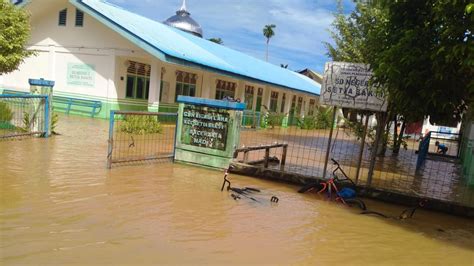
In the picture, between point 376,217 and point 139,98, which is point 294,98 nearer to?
point 139,98

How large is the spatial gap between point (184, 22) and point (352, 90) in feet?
103

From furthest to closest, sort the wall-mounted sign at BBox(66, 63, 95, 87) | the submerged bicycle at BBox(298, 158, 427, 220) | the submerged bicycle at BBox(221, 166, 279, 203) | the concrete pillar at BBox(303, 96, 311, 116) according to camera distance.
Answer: the concrete pillar at BBox(303, 96, 311, 116) → the wall-mounted sign at BBox(66, 63, 95, 87) → the submerged bicycle at BBox(221, 166, 279, 203) → the submerged bicycle at BBox(298, 158, 427, 220)

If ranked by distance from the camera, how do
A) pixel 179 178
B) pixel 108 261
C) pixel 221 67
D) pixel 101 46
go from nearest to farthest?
pixel 108 261 → pixel 179 178 → pixel 101 46 → pixel 221 67

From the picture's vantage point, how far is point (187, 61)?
59.0 feet

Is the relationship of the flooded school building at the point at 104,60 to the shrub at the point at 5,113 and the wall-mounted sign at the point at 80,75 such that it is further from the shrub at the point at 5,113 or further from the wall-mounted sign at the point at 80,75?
the shrub at the point at 5,113

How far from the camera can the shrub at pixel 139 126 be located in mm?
14266

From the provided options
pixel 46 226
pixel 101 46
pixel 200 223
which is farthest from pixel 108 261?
pixel 101 46

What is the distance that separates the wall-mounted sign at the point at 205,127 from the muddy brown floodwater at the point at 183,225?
1.18 m

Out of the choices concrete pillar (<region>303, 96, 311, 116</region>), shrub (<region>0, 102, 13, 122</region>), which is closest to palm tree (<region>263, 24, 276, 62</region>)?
concrete pillar (<region>303, 96, 311, 116</region>)

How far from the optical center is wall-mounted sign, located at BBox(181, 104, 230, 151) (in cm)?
908

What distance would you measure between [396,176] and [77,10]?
16.5 m

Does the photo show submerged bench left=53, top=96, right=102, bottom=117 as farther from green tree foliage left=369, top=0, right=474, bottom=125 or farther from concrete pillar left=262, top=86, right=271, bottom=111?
concrete pillar left=262, top=86, right=271, bottom=111

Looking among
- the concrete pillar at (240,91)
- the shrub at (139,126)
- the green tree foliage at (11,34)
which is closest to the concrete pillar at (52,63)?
the green tree foliage at (11,34)

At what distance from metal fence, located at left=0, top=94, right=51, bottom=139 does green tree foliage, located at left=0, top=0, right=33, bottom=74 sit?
3.64 metres
